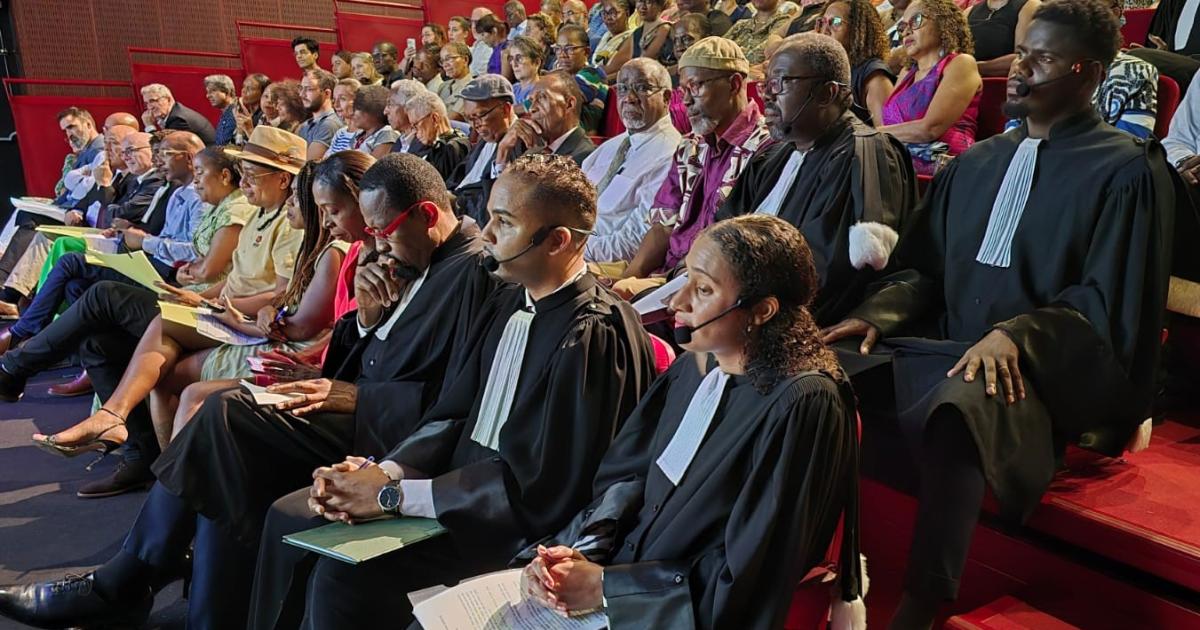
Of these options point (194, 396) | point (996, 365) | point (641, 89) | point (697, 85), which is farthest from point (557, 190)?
point (641, 89)

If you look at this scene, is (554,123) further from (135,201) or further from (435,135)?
(135,201)

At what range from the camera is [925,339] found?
232 centimetres

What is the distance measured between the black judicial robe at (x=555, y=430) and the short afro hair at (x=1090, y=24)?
1236mm

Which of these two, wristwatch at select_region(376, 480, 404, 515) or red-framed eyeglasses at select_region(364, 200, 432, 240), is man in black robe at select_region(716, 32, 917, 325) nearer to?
red-framed eyeglasses at select_region(364, 200, 432, 240)

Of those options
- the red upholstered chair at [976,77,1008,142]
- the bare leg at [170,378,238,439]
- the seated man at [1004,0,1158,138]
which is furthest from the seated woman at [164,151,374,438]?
the red upholstered chair at [976,77,1008,142]

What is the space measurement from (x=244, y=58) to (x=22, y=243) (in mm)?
5815

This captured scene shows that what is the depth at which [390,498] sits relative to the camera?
196 cm

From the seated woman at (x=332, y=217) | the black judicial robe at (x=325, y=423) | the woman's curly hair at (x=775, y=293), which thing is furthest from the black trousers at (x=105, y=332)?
the woman's curly hair at (x=775, y=293)

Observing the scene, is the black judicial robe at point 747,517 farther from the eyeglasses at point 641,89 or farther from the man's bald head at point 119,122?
the man's bald head at point 119,122

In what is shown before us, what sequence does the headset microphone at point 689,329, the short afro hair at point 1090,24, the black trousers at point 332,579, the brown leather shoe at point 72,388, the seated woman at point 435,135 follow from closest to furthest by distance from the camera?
the headset microphone at point 689,329
the black trousers at point 332,579
the short afro hair at point 1090,24
the brown leather shoe at point 72,388
the seated woman at point 435,135

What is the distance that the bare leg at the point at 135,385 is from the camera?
3170 mm

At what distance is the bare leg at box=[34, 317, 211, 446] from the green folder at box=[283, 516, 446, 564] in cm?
169

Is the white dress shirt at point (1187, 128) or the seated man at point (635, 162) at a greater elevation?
the white dress shirt at point (1187, 128)

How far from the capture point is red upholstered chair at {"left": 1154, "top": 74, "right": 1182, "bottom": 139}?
2883 mm
